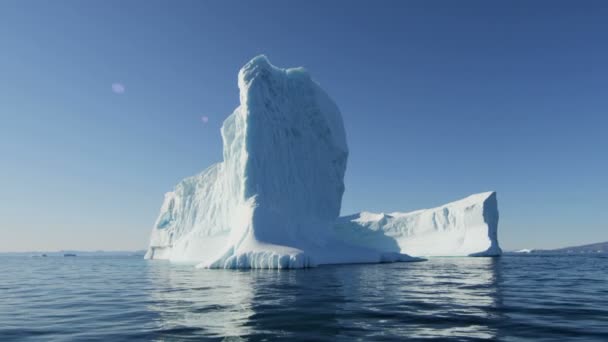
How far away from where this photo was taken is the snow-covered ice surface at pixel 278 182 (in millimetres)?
31766

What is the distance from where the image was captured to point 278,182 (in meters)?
39.4

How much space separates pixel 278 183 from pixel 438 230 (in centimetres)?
3767

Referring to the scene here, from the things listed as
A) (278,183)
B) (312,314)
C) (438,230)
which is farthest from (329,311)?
(438,230)

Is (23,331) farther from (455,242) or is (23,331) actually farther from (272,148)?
(455,242)

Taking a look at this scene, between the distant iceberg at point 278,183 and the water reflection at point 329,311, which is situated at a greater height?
the distant iceberg at point 278,183

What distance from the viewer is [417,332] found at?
849 cm

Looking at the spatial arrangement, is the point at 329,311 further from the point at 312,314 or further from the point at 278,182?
the point at 278,182

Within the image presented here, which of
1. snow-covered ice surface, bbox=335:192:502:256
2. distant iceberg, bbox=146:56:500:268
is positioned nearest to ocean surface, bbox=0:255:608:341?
distant iceberg, bbox=146:56:500:268

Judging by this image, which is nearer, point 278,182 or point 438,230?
point 278,182

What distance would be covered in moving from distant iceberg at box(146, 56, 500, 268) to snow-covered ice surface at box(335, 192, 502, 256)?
20.4m

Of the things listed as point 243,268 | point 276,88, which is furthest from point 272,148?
point 243,268

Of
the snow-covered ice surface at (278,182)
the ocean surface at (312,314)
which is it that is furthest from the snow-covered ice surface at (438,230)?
the ocean surface at (312,314)

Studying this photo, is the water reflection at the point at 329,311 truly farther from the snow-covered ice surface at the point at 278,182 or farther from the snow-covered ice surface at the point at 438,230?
the snow-covered ice surface at the point at 438,230

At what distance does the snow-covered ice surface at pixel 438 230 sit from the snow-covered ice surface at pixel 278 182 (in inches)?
815
